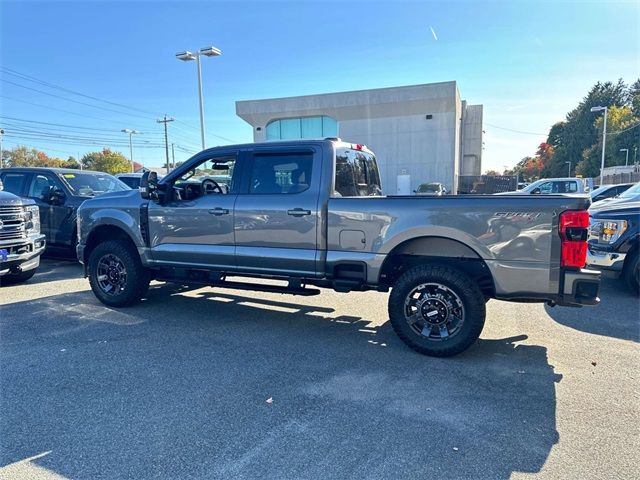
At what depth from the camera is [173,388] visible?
11.9 feet

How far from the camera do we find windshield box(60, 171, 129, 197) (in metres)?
8.94

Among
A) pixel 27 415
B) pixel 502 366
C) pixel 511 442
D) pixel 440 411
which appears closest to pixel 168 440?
pixel 27 415

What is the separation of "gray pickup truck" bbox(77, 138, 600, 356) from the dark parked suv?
284 centimetres

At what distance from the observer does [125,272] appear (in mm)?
5895

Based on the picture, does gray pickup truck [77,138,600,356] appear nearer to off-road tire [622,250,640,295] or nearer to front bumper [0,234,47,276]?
front bumper [0,234,47,276]

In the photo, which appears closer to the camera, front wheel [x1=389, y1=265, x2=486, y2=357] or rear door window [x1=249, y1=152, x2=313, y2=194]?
front wheel [x1=389, y1=265, x2=486, y2=357]

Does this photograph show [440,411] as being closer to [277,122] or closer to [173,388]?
[173,388]

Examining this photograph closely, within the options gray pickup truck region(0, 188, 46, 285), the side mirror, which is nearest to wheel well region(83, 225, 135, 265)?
the side mirror

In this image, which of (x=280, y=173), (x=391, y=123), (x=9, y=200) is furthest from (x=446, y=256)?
(x=391, y=123)

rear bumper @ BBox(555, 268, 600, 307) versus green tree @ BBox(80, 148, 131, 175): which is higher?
green tree @ BBox(80, 148, 131, 175)

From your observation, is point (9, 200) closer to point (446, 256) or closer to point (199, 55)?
point (446, 256)

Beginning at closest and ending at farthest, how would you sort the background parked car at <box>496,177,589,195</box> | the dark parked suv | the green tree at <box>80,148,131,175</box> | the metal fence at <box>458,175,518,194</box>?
the dark parked suv → the background parked car at <box>496,177,589,195</box> → the metal fence at <box>458,175,518,194</box> → the green tree at <box>80,148,131,175</box>

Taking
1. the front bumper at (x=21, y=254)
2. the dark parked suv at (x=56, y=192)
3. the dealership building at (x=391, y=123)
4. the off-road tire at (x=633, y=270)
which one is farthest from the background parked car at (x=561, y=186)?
the dealership building at (x=391, y=123)

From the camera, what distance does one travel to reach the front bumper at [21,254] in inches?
265
